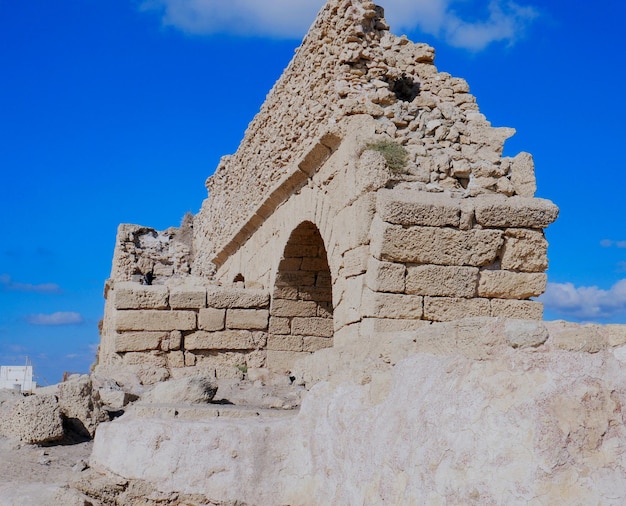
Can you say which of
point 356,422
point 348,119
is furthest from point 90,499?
point 348,119

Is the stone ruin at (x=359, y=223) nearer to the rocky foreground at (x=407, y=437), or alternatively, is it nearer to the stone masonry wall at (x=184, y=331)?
the stone masonry wall at (x=184, y=331)

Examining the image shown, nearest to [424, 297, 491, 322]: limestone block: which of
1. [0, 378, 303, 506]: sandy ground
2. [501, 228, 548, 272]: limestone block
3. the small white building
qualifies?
[501, 228, 548, 272]: limestone block

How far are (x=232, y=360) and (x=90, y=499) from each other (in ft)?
16.8

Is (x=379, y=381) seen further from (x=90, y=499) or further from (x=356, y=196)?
(x=356, y=196)

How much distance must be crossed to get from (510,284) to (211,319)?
409 cm

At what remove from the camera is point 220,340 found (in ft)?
30.3

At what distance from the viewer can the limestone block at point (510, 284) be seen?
659 cm

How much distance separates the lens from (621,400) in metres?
2.37

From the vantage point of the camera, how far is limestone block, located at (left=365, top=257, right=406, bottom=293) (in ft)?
20.5

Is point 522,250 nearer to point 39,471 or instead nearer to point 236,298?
point 236,298

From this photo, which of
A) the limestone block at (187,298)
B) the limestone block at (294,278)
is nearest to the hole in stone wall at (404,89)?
the limestone block at (294,278)

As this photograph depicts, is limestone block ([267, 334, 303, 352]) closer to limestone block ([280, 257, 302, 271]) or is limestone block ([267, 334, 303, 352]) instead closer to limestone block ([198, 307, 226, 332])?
limestone block ([198, 307, 226, 332])

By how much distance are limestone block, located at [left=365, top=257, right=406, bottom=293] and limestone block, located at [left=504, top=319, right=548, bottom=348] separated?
362 centimetres

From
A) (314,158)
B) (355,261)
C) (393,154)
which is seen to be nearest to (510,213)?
(393,154)
